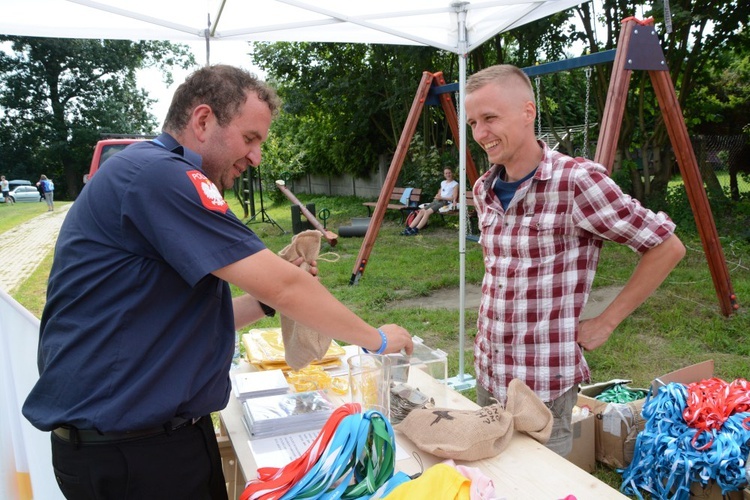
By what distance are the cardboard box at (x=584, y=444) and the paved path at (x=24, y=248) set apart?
23.9 feet

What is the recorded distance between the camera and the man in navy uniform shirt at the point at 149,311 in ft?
4.15

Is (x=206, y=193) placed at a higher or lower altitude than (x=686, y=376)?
higher

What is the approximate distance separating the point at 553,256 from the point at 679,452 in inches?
53.3

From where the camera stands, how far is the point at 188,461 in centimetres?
147

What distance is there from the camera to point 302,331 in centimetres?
188

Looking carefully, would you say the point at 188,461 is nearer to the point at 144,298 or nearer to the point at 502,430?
the point at 144,298

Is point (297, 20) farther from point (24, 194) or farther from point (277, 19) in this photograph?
point (24, 194)

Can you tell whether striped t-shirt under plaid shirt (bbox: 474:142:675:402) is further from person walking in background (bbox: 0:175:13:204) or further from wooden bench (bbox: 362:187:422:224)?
person walking in background (bbox: 0:175:13:204)

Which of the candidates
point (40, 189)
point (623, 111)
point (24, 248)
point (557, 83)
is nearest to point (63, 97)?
point (40, 189)

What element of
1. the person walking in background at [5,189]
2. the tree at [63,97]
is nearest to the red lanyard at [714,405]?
the person walking in background at [5,189]

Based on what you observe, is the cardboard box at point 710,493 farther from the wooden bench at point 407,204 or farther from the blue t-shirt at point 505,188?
the wooden bench at point 407,204

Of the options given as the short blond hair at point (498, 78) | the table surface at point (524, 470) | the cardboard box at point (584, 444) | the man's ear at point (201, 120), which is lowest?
the cardboard box at point (584, 444)

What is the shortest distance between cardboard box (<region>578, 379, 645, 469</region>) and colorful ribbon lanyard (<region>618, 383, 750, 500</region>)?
5.4 inches

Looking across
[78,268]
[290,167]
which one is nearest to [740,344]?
[78,268]
